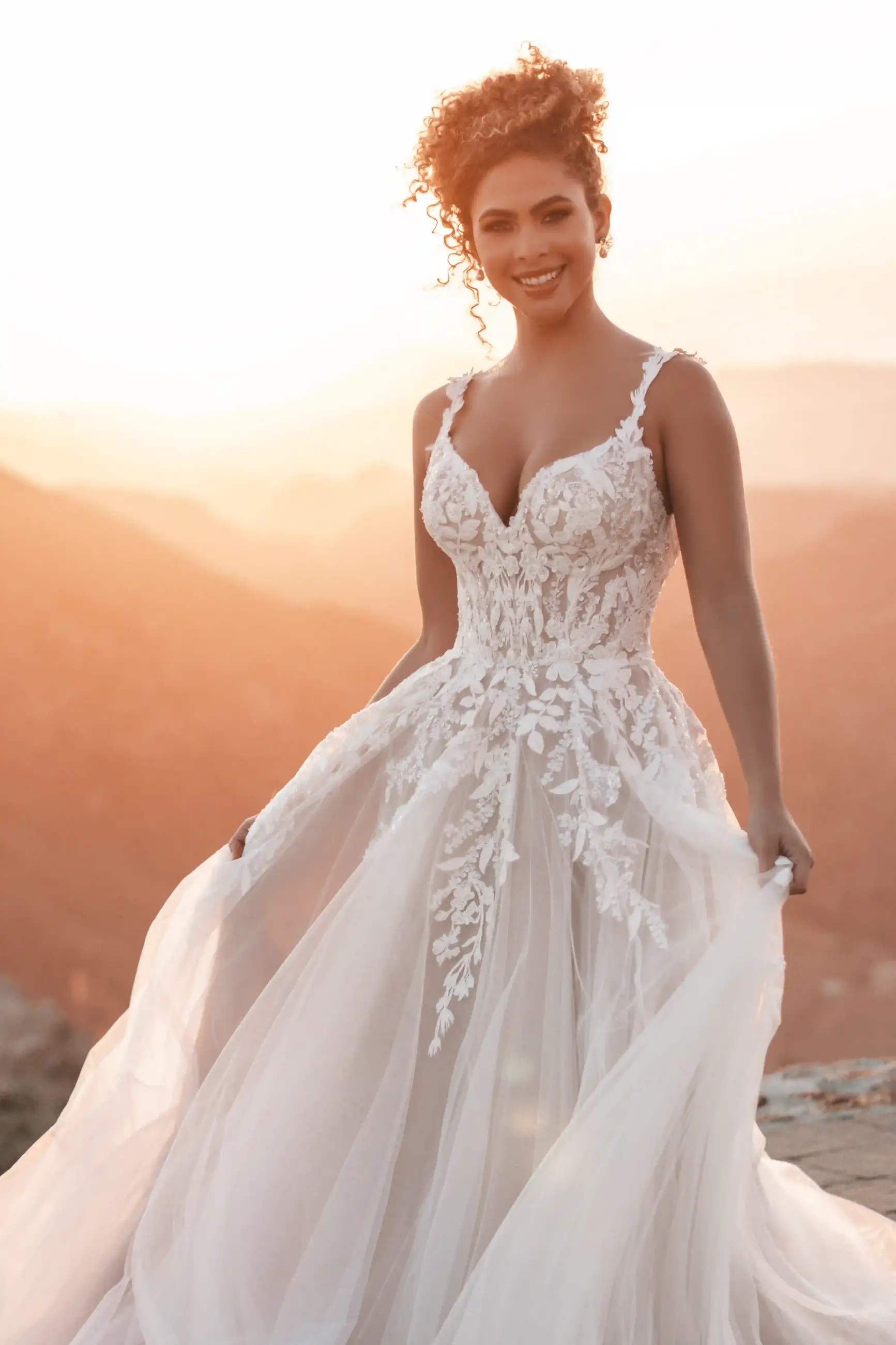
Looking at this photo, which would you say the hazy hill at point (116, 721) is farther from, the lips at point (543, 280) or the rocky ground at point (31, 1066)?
the lips at point (543, 280)

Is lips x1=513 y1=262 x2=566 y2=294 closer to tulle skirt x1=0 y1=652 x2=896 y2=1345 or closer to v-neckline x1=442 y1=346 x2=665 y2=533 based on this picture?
v-neckline x1=442 y1=346 x2=665 y2=533

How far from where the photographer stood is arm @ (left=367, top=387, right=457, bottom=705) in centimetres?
184

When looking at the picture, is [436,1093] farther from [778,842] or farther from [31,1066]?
[31,1066]

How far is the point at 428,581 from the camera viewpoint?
189cm

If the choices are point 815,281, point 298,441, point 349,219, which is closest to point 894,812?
point 815,281

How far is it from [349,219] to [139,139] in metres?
0.55

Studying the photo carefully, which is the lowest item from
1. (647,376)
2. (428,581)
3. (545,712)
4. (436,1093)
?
(436,1093)

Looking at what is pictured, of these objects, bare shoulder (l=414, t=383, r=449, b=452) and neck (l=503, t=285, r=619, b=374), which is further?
bare shoulder (l=414, t=383, r=449, b=452)

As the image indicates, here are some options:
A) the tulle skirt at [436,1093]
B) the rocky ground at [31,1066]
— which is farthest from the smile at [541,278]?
the rocky ground at [31,1066]

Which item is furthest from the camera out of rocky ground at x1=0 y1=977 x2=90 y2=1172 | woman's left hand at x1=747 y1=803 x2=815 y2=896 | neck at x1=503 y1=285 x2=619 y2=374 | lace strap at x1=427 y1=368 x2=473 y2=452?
rocky ground at x1=0 y1=977 x2=90 y2=1172

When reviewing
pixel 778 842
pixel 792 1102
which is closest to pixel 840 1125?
pixel 792 1102

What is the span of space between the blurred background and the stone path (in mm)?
229

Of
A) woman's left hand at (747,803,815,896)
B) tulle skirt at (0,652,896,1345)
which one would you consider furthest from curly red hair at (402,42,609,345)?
woman's left hand at (747,803,815,896)

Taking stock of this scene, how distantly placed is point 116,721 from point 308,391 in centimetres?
104
